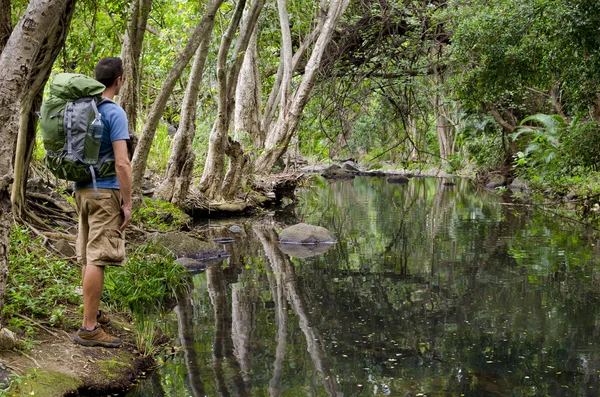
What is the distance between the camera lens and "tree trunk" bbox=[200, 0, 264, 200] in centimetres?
1229

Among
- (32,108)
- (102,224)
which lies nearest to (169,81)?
(32,108)

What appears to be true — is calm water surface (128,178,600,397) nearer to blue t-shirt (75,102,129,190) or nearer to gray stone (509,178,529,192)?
blue t-shirt (75,102,129,190)

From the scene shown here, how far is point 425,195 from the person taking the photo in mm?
22781

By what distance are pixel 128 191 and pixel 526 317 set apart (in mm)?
3782

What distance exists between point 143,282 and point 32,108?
211 centimetres

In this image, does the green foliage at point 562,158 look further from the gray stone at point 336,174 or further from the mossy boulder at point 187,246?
the gray stone at point 336,174

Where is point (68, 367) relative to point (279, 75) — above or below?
below

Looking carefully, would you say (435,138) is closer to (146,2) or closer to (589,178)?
(589,178)

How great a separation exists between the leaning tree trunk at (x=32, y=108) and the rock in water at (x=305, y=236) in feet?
15.1

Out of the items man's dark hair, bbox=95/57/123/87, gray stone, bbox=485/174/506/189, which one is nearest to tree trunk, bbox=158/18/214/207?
man's dark hair, bbox=95/57/123/87

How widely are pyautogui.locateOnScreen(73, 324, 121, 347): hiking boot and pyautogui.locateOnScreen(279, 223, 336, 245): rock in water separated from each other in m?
6.60

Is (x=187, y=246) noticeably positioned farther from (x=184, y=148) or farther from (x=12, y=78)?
(x=12, y=78)

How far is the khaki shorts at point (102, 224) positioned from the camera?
14.9 ft

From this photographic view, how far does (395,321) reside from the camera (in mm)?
6137
